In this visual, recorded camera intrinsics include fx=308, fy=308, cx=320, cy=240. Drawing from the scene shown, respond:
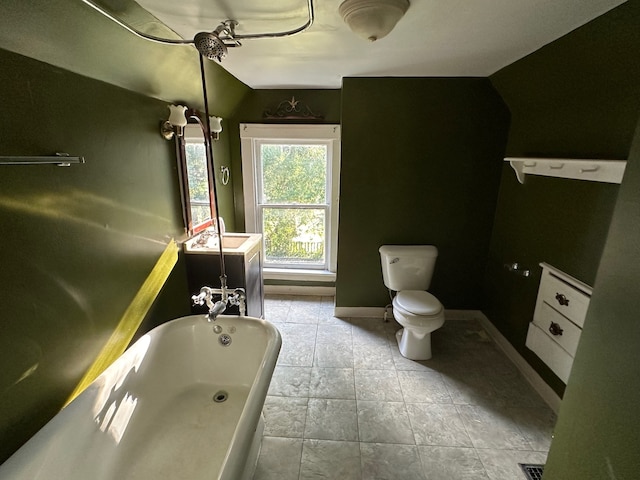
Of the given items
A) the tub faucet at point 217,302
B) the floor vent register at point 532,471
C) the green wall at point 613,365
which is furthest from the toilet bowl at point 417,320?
the green wall at point 613,365

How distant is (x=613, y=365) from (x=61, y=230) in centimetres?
184

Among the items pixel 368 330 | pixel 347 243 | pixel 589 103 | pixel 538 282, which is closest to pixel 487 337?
pixel 538 282

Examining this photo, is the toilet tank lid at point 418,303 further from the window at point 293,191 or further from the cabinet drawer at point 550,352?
the window at point 293,191

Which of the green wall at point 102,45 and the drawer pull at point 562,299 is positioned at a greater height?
the green wall at point 102,45

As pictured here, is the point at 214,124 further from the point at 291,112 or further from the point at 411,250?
the point at 411,250

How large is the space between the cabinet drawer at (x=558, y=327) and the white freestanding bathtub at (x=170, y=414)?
164cm

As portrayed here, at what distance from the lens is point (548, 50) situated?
1.69 metres

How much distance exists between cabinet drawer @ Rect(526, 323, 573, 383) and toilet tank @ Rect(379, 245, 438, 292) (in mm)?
826

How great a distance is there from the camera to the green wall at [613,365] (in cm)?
71

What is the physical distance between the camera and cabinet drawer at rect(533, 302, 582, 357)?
5.65 ft

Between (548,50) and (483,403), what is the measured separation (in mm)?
2133

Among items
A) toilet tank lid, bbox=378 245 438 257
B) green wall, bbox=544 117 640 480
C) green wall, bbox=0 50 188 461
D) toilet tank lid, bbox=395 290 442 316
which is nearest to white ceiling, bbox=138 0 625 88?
green wall, bbox=0 50 188 461

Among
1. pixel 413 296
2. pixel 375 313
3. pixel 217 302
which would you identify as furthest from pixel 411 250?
pixel 217 302

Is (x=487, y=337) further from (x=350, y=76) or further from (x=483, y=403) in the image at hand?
(x=350, y=76)
